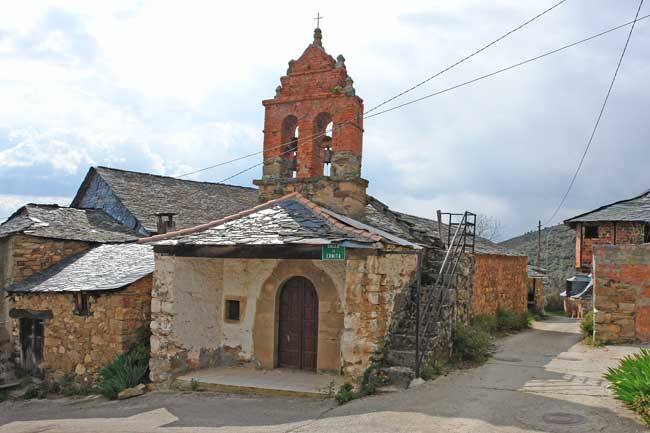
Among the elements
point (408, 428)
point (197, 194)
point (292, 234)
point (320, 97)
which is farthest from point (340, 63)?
point (197, 194)

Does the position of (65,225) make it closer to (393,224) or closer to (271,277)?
(271,277)

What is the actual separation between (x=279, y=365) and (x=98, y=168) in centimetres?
1286

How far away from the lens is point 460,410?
7617 millimetres

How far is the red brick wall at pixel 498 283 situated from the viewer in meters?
16.6

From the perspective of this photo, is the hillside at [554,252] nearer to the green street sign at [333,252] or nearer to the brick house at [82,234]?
the brick house at [82,234]

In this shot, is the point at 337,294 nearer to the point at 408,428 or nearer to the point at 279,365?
the point at 279,365

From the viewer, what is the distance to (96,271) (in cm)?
1316

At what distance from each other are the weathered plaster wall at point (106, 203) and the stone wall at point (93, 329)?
520 centimetres

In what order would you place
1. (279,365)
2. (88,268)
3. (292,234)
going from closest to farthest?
1. (292,234)
2. (279,365)
3. (88,268)

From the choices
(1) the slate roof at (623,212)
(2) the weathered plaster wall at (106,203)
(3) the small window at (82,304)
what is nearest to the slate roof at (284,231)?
(3) the small window at (82,304)

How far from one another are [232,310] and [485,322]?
7.79m

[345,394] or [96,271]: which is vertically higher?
[96,271]

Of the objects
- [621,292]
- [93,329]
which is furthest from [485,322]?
[93,329]

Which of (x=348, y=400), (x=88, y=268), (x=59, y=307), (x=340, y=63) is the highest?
(x=340, y=63)
